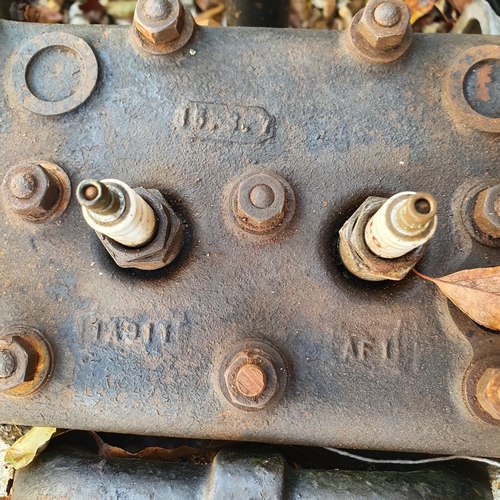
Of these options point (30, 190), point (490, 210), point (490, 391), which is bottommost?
point (490, 391)

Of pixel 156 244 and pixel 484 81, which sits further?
pixel 484 81

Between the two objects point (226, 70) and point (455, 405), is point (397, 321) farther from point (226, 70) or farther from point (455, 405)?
point (226, 70)

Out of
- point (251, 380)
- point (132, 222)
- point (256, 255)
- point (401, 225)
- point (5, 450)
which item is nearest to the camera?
point (401, 225)

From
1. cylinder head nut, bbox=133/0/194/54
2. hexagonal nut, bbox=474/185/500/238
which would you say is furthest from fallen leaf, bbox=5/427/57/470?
hexagonal nut, bbox=474/185/500/238

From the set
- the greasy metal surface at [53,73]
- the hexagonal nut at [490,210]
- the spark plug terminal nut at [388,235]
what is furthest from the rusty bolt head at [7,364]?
the hexagonal nut at [490,210]

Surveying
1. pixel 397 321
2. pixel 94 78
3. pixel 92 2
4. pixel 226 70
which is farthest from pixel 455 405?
pixel 92 2

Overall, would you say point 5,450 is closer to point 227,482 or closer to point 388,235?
point 227,482

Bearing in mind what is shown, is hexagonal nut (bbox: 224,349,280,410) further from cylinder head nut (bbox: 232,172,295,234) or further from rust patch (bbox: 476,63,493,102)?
rust patch (bbox: 476,63,493,102)

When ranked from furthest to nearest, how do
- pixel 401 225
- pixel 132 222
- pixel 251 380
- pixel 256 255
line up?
pixel 256 255, pixel 251 380, pixel 132 222, pixel 401 225

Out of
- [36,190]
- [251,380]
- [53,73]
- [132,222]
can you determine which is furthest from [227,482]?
[53,73]
